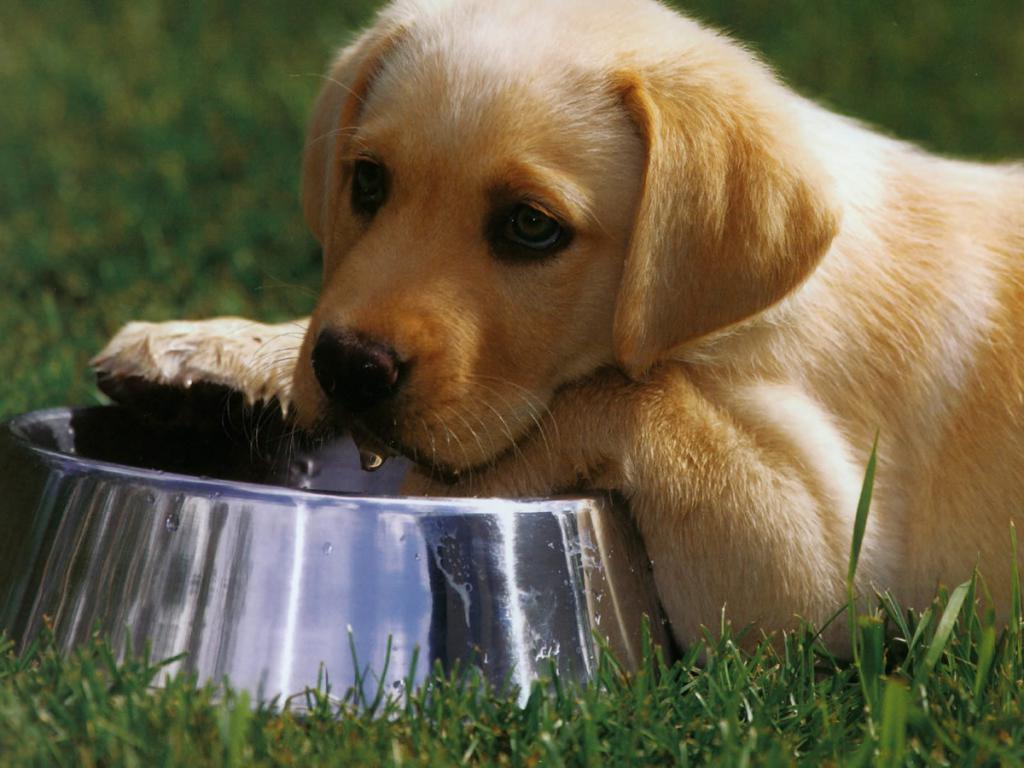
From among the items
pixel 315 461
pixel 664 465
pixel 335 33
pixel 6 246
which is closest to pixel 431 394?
pixel 664 465

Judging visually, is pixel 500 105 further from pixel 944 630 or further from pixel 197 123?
pixel 197 123

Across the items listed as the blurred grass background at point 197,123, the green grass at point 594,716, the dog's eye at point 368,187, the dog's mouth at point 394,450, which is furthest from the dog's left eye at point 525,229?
the blurred grass background at point 197,123

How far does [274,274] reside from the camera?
666 cm

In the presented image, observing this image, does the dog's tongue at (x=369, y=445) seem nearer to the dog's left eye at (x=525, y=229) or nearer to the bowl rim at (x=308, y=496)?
the bowl rim at (x=308, y=496)

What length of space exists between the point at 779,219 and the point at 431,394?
838mm

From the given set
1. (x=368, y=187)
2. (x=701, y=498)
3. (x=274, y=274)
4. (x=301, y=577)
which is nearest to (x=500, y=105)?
(x=368, y=187)

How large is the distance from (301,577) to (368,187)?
3.40ft

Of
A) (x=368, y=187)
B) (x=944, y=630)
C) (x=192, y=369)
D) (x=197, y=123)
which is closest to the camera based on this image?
(x=944, y=630)

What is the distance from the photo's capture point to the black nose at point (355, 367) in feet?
9.90

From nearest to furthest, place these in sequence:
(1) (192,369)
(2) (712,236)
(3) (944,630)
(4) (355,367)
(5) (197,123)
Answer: (3) (944,630) < (4) (355,367) < (2) (712,236) < (1) (192,369) < (5) (197,123)

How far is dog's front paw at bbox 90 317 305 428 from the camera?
3.79 meters

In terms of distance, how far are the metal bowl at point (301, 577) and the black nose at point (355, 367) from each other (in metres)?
0.24

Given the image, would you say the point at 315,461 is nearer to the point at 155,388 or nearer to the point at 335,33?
the point at 155,388

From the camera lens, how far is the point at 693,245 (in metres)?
3.19
